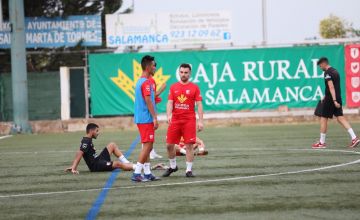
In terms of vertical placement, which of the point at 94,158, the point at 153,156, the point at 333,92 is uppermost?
the point at 333,92

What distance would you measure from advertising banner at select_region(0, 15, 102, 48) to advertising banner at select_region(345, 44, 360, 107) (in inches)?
394

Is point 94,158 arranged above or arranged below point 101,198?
above

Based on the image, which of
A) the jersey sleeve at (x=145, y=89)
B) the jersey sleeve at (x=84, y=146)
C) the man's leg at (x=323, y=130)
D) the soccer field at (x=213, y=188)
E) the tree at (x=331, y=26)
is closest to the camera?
the soccer field at (x=213, y=188)

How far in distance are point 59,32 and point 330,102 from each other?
16903 millimetres

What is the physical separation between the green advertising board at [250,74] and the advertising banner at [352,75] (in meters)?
0.21

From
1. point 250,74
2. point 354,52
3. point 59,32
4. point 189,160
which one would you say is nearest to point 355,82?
point 354,52

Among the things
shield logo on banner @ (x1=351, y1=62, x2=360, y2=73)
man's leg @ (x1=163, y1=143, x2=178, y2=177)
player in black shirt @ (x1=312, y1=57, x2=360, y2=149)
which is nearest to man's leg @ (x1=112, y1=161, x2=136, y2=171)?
man's leg @ (x1=163, y1=143, x2=178, y2=177)

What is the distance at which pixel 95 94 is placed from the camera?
29.3 meters

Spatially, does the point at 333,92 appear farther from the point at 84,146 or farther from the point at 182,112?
the point at 84,146

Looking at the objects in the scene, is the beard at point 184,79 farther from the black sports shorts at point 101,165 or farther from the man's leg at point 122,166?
the black sports shorts at point 101,165

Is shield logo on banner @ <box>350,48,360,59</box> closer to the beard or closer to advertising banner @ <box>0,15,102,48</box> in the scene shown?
advertising banner @ <box>0,15,102,48</box>

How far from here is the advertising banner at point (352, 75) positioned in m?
29.5

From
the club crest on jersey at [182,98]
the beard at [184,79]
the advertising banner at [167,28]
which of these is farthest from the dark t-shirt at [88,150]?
the advertising banner at [167,28]

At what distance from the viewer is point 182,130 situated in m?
12.1
